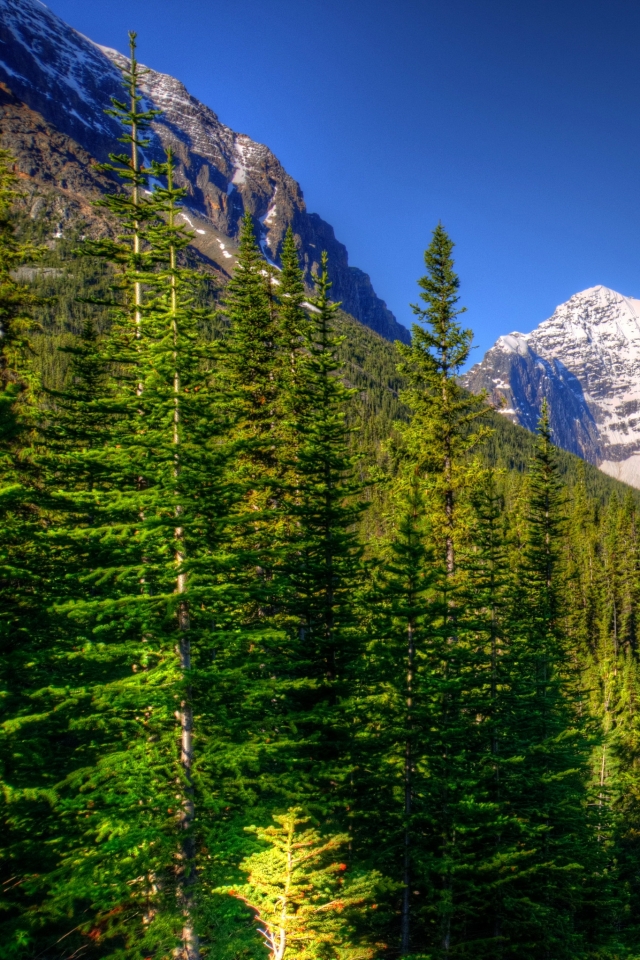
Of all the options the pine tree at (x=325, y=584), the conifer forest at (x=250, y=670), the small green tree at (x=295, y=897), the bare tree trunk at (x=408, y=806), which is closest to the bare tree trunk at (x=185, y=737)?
the conifer forest at (x=250, y=670)

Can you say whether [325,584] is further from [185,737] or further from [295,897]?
[295,897]

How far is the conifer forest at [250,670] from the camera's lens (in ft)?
25.6

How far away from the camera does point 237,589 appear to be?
8539 mm

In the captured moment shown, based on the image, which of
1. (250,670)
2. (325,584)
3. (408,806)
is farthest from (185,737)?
(408,806)

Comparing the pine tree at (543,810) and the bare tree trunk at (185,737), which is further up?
the bare tree trunk at (185,737)

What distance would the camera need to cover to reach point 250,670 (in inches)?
367

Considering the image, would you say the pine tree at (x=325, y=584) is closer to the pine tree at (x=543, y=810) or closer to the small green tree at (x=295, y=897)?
the small green tree at (x=295, y=897)

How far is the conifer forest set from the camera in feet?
25.6

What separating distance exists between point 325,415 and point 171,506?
245 inches

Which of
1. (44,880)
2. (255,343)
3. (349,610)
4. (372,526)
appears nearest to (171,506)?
(44,880)

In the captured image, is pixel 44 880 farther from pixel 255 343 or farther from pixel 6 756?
pixel 255 343

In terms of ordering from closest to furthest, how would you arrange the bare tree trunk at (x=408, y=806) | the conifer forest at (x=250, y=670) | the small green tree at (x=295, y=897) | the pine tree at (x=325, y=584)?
the small green tree at (x=295, y=897), the conifer forest at (x=250, y=670), the bare tree trunk at (x=408, y=806), the pine tree at (x=325, y=584)

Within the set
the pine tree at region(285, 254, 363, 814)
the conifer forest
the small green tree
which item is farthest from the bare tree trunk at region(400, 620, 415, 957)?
the small green tree

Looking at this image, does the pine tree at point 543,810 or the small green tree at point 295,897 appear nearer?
the small green tree at point 295,897
